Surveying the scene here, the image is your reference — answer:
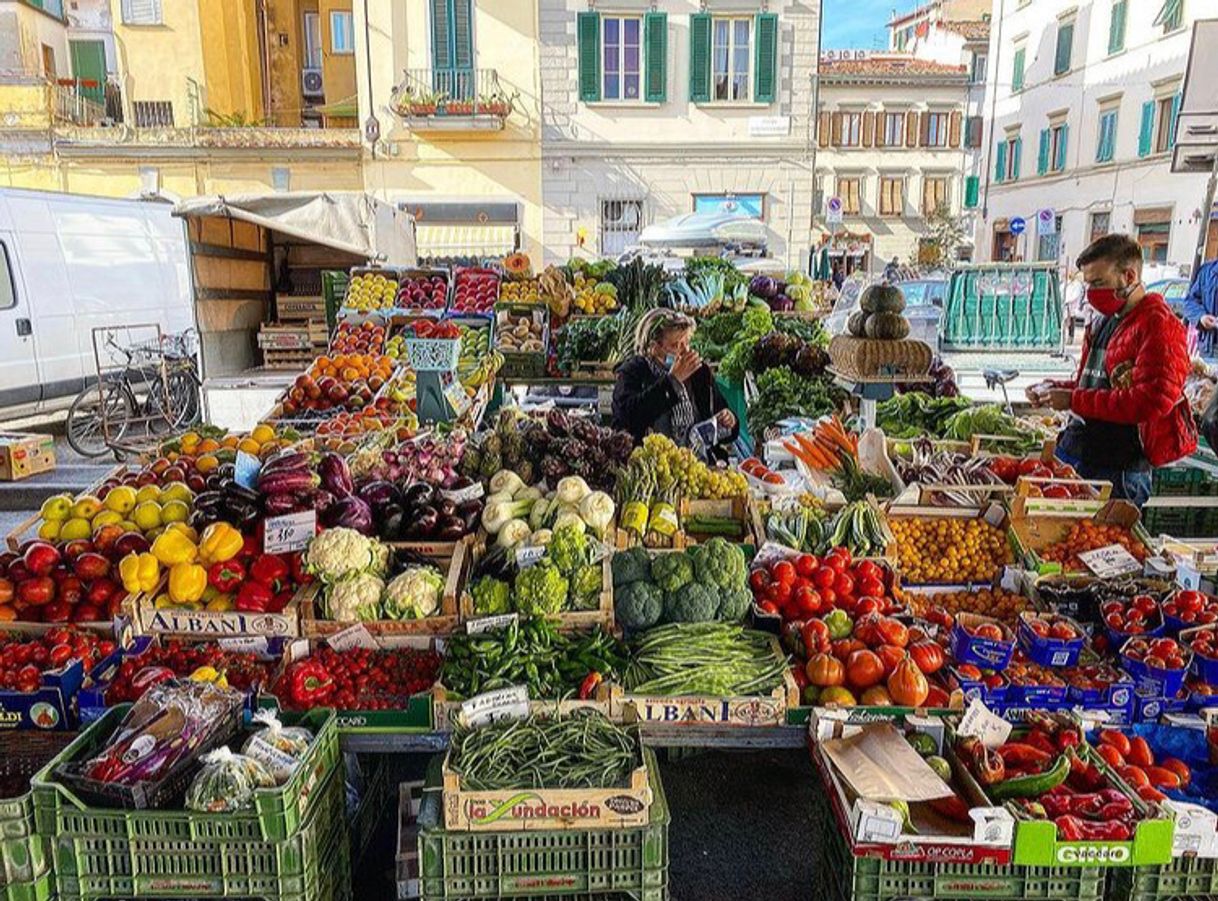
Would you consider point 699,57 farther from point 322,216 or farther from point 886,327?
point 886,327

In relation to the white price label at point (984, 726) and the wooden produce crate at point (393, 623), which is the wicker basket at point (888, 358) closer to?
the white price label at point (984, 726)

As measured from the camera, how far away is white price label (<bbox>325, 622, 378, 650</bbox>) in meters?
2.79

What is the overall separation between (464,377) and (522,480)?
293 cm

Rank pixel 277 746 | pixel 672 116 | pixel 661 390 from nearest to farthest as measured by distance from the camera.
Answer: pixel 277 746 < pixel 661 390 < pixel 672 116

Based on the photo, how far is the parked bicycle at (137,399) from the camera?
29.0 feet

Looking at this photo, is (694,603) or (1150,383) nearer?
(694,603)

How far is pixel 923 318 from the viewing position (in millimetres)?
12766

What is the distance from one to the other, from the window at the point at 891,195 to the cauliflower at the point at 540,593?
3100 cm

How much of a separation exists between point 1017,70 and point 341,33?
21.5 metres

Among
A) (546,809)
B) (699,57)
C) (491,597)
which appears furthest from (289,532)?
(699,57)

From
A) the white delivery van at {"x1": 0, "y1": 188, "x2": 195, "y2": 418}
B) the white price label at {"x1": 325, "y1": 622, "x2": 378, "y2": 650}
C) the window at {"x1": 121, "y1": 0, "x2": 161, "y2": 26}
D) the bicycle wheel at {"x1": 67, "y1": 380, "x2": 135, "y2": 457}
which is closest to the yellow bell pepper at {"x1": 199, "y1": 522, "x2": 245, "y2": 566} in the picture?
the white price label at {"x1": 325, "y1": 622, "x2": 378, "y2": 650}

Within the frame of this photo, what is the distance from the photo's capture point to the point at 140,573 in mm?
2830

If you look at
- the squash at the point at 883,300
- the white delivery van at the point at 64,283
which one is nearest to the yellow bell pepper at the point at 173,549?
the squash at the point at 883,300

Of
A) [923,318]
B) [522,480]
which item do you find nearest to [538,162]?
[923,318]
